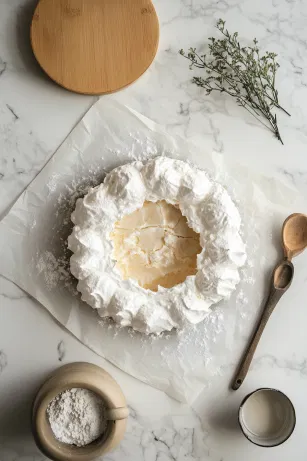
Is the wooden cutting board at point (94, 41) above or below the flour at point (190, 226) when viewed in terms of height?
above

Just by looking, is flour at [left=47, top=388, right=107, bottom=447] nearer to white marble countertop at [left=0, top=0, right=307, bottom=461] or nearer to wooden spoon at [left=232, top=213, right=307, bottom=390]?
white marble countertop at [left=0, top=0, right=307, bottom=461]

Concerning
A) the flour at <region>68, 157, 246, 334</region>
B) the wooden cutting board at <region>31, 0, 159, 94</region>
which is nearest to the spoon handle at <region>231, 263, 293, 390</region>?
the flour at <region>68, 157, 246, 334</region>

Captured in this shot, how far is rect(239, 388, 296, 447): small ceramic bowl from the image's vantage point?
163cm

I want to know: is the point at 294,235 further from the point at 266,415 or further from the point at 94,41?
the point at 94,41

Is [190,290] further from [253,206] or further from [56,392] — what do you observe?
[56,392]

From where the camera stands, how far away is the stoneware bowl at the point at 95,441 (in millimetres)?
1498

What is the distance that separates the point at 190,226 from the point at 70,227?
13.7 inches

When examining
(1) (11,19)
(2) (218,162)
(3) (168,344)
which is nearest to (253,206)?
(2) (218,162)

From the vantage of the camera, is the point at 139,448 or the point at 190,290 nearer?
the point at 190,290

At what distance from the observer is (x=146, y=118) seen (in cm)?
172

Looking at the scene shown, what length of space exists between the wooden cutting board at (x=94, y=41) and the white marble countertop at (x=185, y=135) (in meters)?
0.06

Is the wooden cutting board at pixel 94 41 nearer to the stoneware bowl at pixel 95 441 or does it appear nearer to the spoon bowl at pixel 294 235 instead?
the spoon bowl at pixel 294 235

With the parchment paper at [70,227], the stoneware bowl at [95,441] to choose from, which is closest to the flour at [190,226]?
the parchment paper at [70,227]

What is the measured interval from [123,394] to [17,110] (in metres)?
0.86
